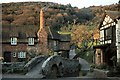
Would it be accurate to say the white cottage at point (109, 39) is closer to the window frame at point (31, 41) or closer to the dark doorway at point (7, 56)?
the window frame at point (31, 41)

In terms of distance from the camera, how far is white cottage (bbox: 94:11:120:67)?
106 ft

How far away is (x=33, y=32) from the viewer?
50.5m

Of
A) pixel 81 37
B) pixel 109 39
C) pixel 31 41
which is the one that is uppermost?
pixel 81 37

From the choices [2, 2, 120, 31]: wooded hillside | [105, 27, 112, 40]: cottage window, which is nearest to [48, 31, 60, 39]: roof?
[105, 27, 112, 40]: cottage window

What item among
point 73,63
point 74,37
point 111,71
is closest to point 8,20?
point 74,37

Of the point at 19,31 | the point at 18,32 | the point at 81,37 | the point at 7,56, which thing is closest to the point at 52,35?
the point at 19,31

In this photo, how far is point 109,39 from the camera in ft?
115

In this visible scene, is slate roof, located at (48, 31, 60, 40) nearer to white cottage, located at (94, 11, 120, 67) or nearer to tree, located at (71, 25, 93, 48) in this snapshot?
tree, located at (71, 25, 93, 48)

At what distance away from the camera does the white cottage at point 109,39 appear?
32.4 metres

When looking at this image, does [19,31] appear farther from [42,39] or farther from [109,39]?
[109,39]

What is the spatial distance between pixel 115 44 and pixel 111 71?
4983mm

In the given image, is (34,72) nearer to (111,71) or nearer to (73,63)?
(73,63)

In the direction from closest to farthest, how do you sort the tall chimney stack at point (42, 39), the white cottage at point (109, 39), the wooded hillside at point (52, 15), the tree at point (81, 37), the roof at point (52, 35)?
the white cottage at point (109, 39), the tall chimney stack at point (42, 39), the roof at point (52, 35), the tree at point (81, 37), the wooded hillside at point (52, 15)

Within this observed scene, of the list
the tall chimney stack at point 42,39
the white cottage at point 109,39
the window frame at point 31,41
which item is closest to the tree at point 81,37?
the tall chimney stack at point 42,39
